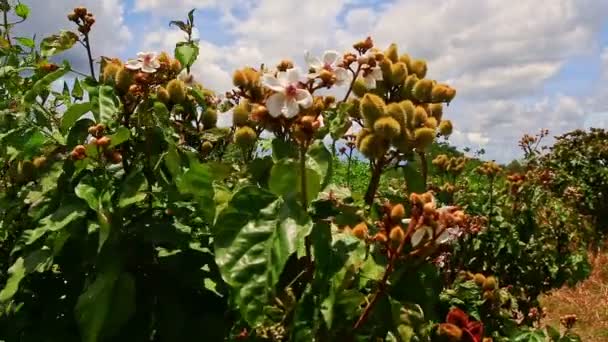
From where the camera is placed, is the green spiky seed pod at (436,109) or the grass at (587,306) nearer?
the green spiky seed pod at (436,109)

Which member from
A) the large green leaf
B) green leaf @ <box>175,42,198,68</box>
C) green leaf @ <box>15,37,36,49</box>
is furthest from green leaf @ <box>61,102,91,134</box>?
green leaf @ <box>15,37,36,49</box>

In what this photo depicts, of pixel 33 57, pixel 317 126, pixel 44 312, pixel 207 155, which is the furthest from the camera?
pixel 33 57

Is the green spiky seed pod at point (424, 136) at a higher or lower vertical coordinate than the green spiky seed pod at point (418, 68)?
lower

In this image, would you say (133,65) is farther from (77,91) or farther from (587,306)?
(587,306)

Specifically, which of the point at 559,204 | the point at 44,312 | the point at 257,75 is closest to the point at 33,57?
the point at 44,312

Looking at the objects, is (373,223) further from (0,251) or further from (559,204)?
(559,204)

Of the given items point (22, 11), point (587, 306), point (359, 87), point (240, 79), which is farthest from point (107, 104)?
point (587, 306)

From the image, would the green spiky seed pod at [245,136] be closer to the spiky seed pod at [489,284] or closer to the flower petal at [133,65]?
the flower petal at [133,65]

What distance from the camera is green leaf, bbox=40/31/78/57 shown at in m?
2.20

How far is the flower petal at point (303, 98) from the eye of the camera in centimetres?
145

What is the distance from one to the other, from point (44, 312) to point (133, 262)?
0.33 m

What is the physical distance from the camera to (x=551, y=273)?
3.58 m

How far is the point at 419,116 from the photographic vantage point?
161 cm

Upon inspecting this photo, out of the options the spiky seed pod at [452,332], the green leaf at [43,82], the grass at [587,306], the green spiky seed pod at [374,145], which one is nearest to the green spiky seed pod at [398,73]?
the green spiky seed pod at [374,145]
